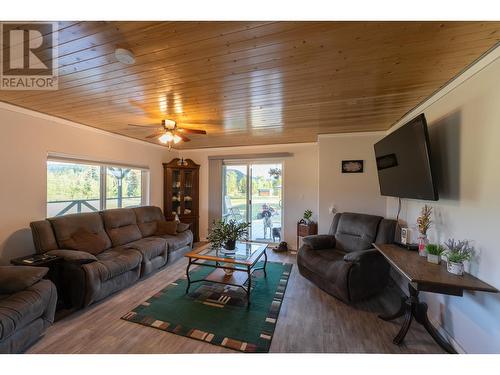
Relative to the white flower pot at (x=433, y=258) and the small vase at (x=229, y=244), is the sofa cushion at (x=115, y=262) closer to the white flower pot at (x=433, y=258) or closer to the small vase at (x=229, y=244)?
the small vase at (x=229, y=244)

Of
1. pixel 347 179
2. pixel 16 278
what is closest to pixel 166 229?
pixel 16 278

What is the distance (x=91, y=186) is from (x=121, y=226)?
2.81 feet

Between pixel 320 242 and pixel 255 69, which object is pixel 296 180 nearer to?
pixel 320 242

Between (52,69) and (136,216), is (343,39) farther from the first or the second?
(136,216)

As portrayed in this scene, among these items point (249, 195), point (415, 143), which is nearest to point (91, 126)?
point (249, 195)

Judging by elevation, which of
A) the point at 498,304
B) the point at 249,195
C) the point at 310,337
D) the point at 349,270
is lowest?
the point at 310,337

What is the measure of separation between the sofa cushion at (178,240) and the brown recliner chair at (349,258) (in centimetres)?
216

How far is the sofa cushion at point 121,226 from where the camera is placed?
131 inches

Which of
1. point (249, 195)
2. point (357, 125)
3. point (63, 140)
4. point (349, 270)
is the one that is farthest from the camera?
point (249, 195)

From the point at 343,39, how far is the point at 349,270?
221cm

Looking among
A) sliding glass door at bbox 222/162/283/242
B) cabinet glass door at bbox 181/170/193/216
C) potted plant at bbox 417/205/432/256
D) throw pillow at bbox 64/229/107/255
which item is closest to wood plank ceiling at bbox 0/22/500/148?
potted plant at bbox 417/205/432/256

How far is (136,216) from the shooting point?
155 inches

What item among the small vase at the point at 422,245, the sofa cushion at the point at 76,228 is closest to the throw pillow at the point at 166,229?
the sofa cushion at the point at 76,228
